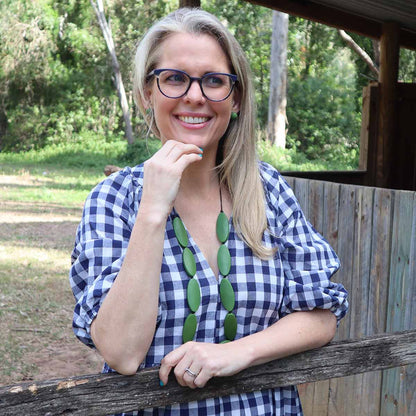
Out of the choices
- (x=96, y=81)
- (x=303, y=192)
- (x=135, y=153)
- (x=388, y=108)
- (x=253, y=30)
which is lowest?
(x=303, y=192)

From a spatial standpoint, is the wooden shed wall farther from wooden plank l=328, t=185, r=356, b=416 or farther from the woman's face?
the woman's face

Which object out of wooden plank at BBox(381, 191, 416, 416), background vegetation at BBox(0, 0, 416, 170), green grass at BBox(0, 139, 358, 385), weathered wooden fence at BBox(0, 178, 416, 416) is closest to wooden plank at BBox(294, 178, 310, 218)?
weathered wooden fence at BBox(0, 178, 416, 416)

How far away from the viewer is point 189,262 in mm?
1792

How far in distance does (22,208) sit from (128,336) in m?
13.0

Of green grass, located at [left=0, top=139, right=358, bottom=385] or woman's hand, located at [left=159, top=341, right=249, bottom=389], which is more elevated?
woman's hand, located at [left=159, top=341, right=249, bottom=389]

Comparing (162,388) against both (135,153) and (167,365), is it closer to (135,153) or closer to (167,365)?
(167,365)

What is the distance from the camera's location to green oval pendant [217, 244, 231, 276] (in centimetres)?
183

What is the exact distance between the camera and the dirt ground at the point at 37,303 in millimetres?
5973

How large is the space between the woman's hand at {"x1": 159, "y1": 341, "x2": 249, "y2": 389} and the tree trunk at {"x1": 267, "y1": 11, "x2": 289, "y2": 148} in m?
21.8

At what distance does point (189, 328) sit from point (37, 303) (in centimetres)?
633

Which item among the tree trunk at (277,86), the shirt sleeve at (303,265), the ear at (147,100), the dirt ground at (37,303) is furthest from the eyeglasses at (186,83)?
the tree trunk at (277,86)

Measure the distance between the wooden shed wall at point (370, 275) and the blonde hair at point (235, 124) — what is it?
1.49 meters

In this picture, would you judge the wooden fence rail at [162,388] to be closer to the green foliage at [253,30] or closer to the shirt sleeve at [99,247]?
the shirt sleeve at [99,247]

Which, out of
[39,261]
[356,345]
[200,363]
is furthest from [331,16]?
[200,363]
